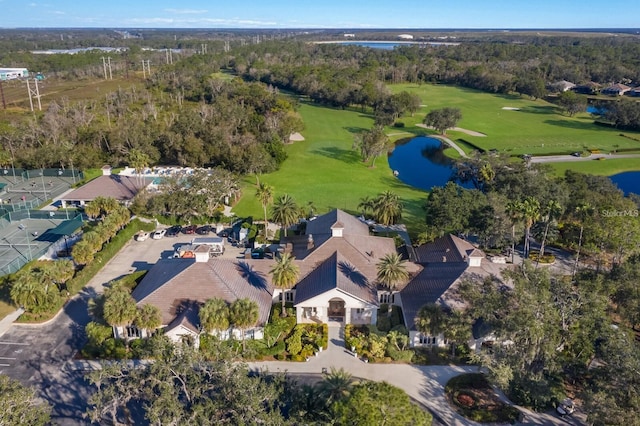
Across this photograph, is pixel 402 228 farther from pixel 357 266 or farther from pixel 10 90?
pixel 10 90

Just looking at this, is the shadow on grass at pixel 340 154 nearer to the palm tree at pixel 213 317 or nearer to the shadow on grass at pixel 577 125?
the palm tree at pixel 213 317

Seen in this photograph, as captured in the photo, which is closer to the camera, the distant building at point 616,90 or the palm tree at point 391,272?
the palm tree at point 391,272

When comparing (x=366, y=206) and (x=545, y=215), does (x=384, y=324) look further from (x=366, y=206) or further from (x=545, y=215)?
(x=545, y=215)

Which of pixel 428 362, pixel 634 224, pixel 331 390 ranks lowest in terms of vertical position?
pixel 428 362

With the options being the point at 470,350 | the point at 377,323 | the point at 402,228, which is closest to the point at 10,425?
the point at 377,323

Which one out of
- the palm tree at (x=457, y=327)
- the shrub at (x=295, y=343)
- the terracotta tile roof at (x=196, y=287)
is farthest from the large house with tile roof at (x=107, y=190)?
the palm tree at (x=457, y=327)

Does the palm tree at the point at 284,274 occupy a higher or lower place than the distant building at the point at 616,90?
lower

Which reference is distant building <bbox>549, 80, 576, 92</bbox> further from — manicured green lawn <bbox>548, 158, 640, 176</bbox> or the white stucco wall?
the white stucco wall

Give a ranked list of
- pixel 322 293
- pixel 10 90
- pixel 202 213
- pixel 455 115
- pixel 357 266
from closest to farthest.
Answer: pixel 322 293
pixel 357 266
pixel 202 213
pixel 455 115
pixel 10 90

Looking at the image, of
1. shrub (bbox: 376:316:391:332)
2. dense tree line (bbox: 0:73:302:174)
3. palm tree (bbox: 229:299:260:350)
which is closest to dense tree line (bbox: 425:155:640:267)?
shrub (bbox: 376:316:391:332)
